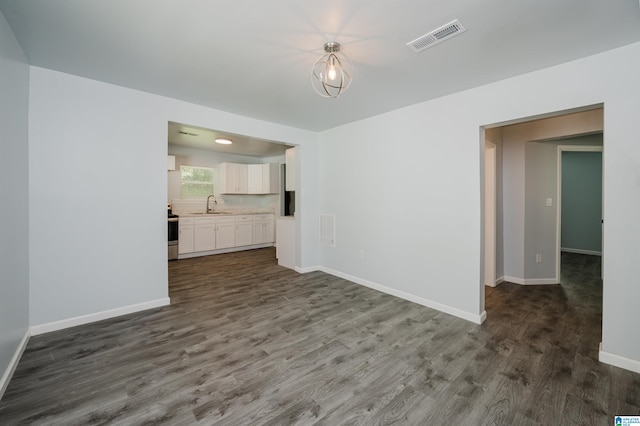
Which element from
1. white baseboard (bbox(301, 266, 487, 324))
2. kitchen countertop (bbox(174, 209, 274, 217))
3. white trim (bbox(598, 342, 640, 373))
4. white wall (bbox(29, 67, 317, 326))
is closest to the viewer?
white trim (bbox(598, 342, 640, 373))

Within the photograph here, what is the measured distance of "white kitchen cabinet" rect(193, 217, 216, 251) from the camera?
236 inches

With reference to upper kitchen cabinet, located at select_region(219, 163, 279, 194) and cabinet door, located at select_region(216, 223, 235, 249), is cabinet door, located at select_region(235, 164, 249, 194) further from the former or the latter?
cabinet door, located at select_region(216, 223, 235, 249)

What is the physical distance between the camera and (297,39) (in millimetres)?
1965

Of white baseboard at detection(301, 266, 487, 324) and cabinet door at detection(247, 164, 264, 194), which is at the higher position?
cabinet door at detection(247, 164, 264, 194)

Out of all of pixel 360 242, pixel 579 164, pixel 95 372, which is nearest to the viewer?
pixel 95 372

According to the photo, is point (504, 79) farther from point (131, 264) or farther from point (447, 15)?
point (131, 264)

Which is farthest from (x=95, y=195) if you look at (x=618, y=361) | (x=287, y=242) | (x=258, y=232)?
(x=618, y=361)

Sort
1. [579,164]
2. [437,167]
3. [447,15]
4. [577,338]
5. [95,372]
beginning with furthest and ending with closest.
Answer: [579,164] < [437,167] < [577,338] < [95,372] < [447,15]

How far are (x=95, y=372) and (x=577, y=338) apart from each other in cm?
414

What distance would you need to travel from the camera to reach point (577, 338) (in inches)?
97.3

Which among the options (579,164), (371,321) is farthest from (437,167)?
(579,164)

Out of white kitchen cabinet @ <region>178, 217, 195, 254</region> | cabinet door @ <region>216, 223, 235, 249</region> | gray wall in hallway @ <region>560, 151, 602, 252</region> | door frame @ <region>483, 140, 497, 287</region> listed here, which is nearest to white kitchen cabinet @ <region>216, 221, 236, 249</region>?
cabinet door @ <region>216, 223, 235, 249</region>

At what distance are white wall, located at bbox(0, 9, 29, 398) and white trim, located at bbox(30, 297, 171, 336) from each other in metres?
0.16

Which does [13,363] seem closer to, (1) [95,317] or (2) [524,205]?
(1) [95,317]
